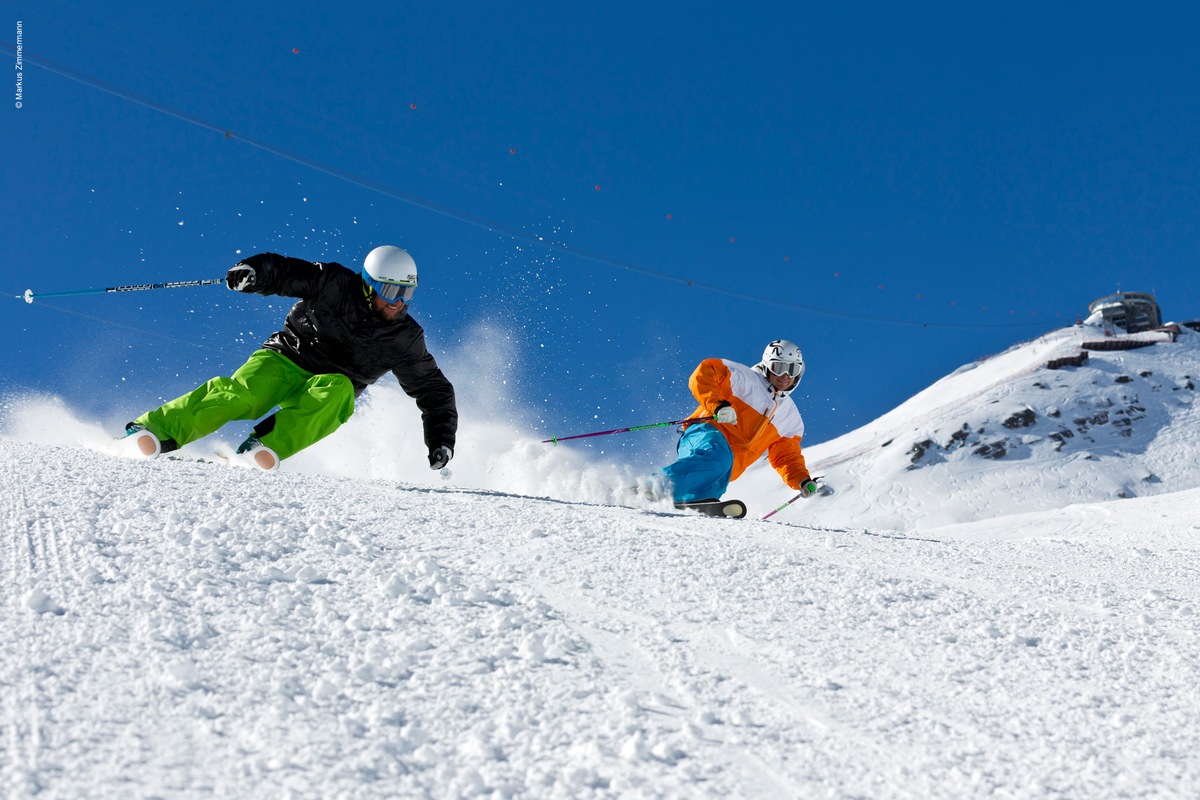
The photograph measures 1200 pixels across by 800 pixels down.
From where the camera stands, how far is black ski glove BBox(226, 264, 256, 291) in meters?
5.94

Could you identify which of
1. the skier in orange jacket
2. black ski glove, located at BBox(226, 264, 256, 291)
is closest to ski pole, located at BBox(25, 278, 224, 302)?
black ski glove, located at BBox(226, 264, 256, 291)

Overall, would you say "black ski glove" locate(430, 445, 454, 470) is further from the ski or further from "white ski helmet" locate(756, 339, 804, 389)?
"white ski helmet" locate(756, 339, 804, 389)

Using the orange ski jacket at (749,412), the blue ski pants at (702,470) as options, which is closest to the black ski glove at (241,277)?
the blue ski pants at (702,470)

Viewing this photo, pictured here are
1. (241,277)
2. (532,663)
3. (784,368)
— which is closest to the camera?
(532,663)

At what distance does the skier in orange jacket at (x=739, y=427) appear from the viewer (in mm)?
6879

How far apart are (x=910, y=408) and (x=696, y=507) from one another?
41641mm

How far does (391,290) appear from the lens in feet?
20.7

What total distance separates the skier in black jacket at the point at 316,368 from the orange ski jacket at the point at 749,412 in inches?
83.9

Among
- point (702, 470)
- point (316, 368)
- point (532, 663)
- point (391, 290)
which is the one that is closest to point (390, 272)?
point (391, 290)

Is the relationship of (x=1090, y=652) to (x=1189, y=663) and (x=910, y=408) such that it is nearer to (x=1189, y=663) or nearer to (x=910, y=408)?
(x=1189, y=663)

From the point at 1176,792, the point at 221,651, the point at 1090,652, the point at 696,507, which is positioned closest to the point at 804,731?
the point at 1176,792

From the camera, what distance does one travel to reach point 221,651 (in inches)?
79.4

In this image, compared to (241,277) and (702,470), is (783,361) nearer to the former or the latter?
(702,470)

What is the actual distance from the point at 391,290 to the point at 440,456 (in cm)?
127
